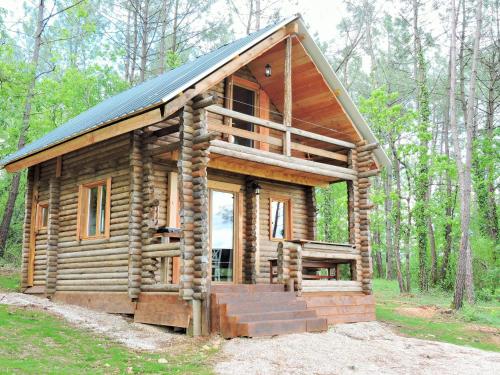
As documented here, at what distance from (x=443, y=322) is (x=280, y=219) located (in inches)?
205

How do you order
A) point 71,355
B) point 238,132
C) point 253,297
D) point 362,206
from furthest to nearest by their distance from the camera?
point 362,206, point 238,132, point 253,297, point 71,355

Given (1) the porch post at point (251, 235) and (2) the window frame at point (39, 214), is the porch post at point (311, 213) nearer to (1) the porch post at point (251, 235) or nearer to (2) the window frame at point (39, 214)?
(1) the porch post at point (251, 235)

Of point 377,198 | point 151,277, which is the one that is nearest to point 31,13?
point 377,198

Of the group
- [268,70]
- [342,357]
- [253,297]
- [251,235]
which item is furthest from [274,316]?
[268,70]

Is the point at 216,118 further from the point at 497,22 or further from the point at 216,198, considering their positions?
the point at 497,22

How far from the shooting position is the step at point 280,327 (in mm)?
9938

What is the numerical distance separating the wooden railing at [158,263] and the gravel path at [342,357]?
→ 2.23m

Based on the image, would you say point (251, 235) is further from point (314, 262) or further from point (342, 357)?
point (342, 357)

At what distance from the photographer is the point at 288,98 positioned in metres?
13.2

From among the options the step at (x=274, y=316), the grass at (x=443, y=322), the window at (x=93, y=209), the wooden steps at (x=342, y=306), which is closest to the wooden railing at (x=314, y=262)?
the wooden steps at (x=342, y=306)

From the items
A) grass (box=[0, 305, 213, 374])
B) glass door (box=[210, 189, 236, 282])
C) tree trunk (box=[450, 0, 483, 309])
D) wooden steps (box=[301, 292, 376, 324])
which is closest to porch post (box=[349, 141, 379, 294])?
wooden steps (box=[301, 292, 376, 324])

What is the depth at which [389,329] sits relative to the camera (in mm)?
13500

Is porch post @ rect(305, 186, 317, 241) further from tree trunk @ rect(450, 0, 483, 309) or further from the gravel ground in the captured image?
the gravel ground

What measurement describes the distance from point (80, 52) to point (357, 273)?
3194 cm
